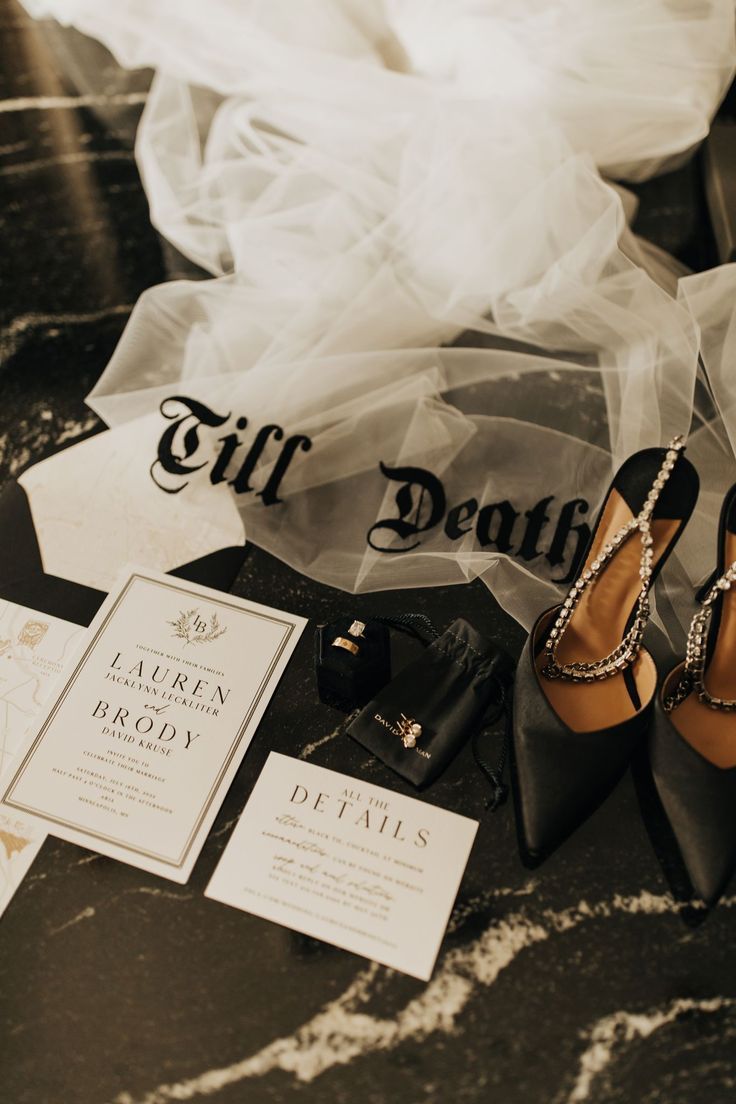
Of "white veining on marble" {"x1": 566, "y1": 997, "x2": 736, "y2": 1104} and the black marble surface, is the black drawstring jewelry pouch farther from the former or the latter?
"white veining on marble" {"x1": 566, "y1": 997, "x2": 736, "y2": 1104}

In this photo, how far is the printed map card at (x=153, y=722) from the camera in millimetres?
753

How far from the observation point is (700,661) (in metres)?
0.76

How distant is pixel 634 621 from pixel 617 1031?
35cm

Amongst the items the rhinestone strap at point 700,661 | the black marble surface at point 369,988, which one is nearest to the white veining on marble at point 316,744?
the black marble surface at point 369,988

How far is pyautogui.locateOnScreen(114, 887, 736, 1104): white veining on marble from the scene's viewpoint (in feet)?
2.14

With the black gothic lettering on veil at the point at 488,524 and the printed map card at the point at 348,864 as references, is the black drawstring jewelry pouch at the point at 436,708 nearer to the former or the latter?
the printed map card at the point at 348,864

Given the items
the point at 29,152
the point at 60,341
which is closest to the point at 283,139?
the point at 60,341

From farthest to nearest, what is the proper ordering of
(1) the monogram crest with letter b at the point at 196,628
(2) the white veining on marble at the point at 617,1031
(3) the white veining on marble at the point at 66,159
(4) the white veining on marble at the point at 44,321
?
(3) the white veining on marble at the point at 66,159, (4) the white veining on marble at the point at 44,321, (1) the monogram crest with letter b at the point at 196,628, (2) the white veining on marble at the point at 617,1031

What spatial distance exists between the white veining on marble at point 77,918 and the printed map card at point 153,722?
47 millimetres

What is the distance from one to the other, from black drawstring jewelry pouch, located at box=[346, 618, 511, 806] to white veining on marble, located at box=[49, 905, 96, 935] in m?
0.27

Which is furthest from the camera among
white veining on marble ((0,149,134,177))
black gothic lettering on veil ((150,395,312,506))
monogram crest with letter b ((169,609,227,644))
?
white veining on marble ((0,149,134,177))

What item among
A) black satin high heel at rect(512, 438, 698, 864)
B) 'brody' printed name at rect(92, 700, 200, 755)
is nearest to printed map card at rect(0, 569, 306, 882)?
'brody' printed name at rect(92, 700, 200, 755)

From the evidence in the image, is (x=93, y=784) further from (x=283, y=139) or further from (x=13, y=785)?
(x=283, y=139)

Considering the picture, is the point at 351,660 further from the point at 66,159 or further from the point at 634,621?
the point at 66,159
